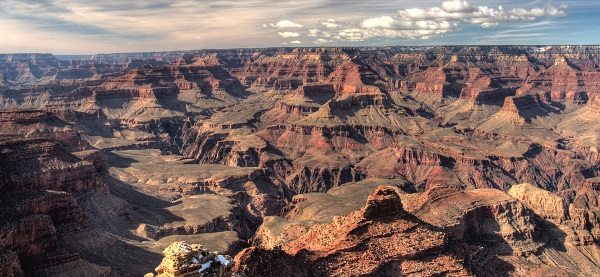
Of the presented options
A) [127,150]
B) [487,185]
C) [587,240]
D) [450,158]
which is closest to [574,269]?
[587,240]

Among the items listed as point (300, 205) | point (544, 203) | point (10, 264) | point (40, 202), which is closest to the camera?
point (10, 264)

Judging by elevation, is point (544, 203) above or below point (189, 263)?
below

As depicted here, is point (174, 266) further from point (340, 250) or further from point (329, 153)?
point (329, 153)

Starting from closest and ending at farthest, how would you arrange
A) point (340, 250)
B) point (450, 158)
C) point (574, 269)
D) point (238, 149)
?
point (340, 250)
point (574, 269)
point (450, 158)
point (238, 149)

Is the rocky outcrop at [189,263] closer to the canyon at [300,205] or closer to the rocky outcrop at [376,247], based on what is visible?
the canyon at [300,205]

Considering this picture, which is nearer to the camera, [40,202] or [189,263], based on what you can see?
[189,263]

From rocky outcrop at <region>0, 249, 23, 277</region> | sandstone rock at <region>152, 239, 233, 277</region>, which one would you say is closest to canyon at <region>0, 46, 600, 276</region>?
sandstone rock at <region>152, 239, 233, 277</region>

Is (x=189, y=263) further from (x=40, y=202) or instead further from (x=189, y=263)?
(x=40, y=202)

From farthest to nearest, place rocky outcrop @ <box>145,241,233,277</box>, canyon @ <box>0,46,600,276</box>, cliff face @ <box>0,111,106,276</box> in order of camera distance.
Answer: cliff face @ <box>0,111,106,276</box> → canyon @ <box>0,46,600,276</box> → rocky outcrop @ <box>145,241,233,277</box>

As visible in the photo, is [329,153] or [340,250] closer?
[340,250]

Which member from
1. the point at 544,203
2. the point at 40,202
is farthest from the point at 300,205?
the point at 40,202

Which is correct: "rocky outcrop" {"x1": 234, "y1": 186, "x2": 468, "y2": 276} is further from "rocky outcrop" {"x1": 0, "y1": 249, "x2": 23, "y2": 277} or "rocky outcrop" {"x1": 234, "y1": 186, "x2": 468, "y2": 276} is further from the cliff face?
the cliff face
